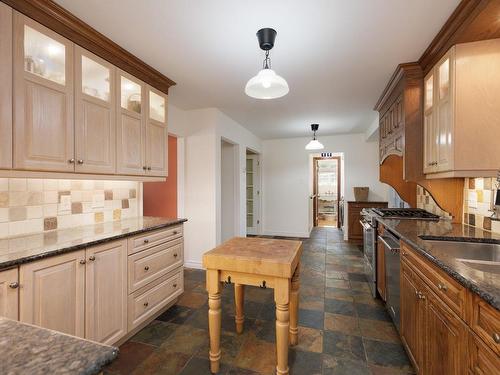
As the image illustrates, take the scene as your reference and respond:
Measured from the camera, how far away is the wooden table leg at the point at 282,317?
1.56 metres

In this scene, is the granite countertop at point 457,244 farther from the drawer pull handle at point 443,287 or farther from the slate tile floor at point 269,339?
the slate tile floor at point 269,339

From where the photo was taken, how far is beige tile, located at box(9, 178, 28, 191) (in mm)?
1728

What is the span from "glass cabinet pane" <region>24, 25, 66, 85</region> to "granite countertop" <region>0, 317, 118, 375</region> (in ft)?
5.45

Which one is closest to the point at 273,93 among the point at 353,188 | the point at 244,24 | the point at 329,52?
the point at 244,24

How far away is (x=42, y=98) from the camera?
63.7 inches

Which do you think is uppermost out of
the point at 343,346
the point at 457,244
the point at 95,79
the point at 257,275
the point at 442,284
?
the point at 95,79

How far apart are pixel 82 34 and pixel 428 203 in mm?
3705

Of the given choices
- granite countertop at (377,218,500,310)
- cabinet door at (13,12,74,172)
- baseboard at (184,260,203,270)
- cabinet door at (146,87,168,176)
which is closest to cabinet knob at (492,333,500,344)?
granite countertop at (377,218,500,310)

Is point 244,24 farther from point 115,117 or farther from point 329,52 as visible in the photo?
point 115,117

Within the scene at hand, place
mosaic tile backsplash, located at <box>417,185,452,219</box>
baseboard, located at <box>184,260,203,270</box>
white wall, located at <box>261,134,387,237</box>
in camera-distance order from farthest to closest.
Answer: white wall, located at <box>261,134,387,237</box> < baseboard, located at <box>184,260,203,270</box> < mosaic tile backsplash, located at <box>417,185,452,219</box>

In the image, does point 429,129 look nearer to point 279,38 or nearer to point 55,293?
point 279,38

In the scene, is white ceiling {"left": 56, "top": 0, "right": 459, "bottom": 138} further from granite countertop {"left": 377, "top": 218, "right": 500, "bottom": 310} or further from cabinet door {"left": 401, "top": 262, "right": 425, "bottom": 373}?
cabinet door {"left": 401, "top": 262, "right": 425, "bottom": 373}

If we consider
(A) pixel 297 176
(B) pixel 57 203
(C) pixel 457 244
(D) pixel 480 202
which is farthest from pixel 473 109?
(A) pixel 297 176

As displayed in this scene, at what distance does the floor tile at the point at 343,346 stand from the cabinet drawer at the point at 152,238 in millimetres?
1674
